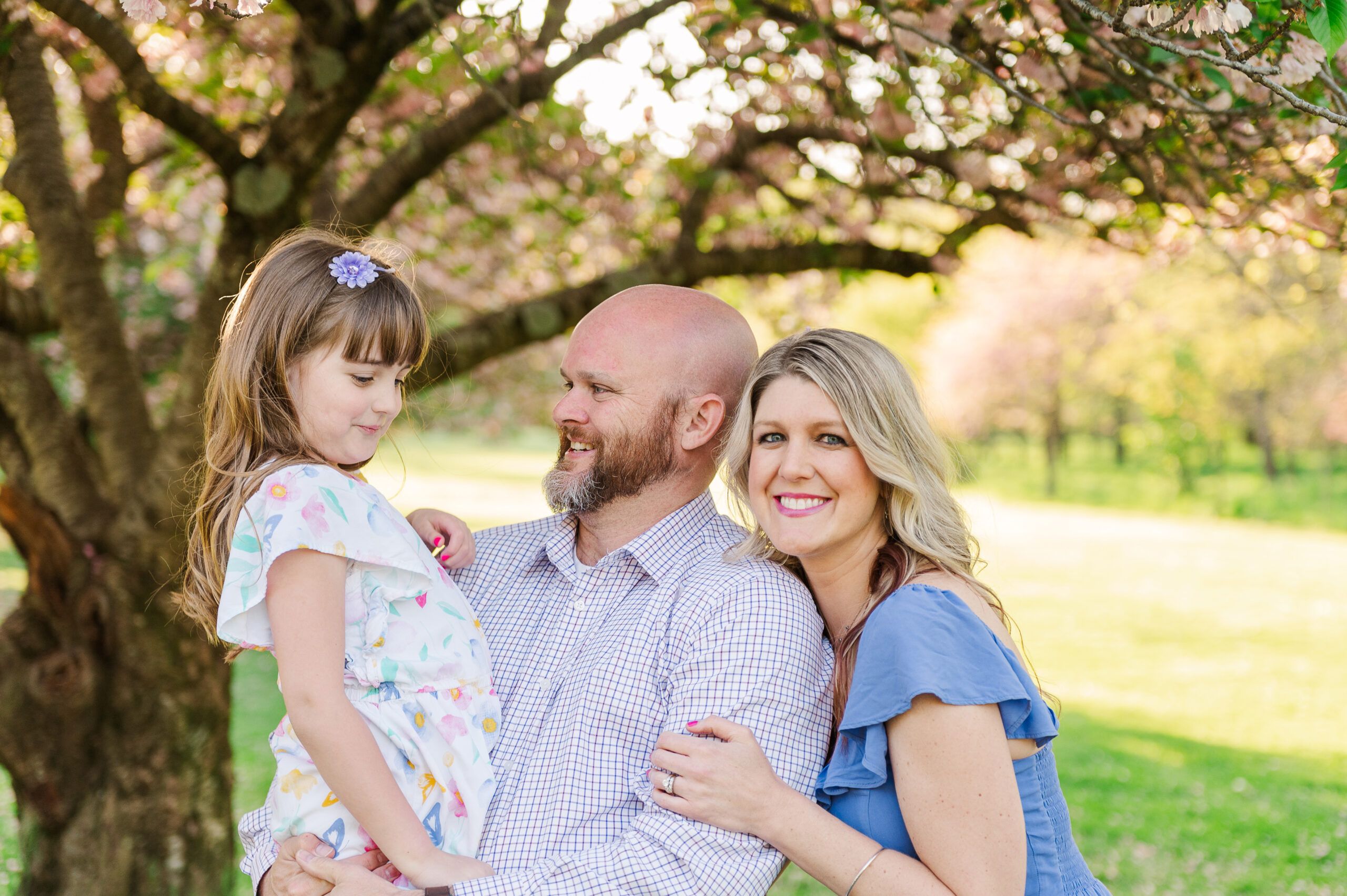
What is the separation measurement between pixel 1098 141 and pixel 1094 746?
20.9ft

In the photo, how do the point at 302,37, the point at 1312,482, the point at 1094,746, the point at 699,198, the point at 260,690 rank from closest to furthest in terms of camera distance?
1. the point at 302,37
2. the point at 699,198
3. the point at 1094,746
4. the point at 260,690
5. the point at 1312,482

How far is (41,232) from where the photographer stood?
3783mm

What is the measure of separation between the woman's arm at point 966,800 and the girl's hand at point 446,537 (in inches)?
51.9

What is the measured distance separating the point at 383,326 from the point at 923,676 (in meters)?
1.31

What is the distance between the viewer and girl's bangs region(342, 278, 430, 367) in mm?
2215

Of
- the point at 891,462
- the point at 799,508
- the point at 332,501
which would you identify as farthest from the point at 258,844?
the point at 891,462

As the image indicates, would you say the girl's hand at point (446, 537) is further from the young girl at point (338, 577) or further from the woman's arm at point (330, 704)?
the woman's arm at point (330, 704)

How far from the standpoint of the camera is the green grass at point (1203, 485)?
2431 centimetres

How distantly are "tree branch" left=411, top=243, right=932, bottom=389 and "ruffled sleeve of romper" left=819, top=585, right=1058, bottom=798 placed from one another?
7.80ft

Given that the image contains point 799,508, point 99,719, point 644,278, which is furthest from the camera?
point 644,278

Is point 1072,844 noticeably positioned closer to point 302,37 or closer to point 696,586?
point 696,586

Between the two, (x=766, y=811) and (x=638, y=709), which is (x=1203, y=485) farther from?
(x=766, y=811)

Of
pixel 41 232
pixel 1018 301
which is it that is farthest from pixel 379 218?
pixel 1018 301

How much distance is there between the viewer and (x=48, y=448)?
3961mm
